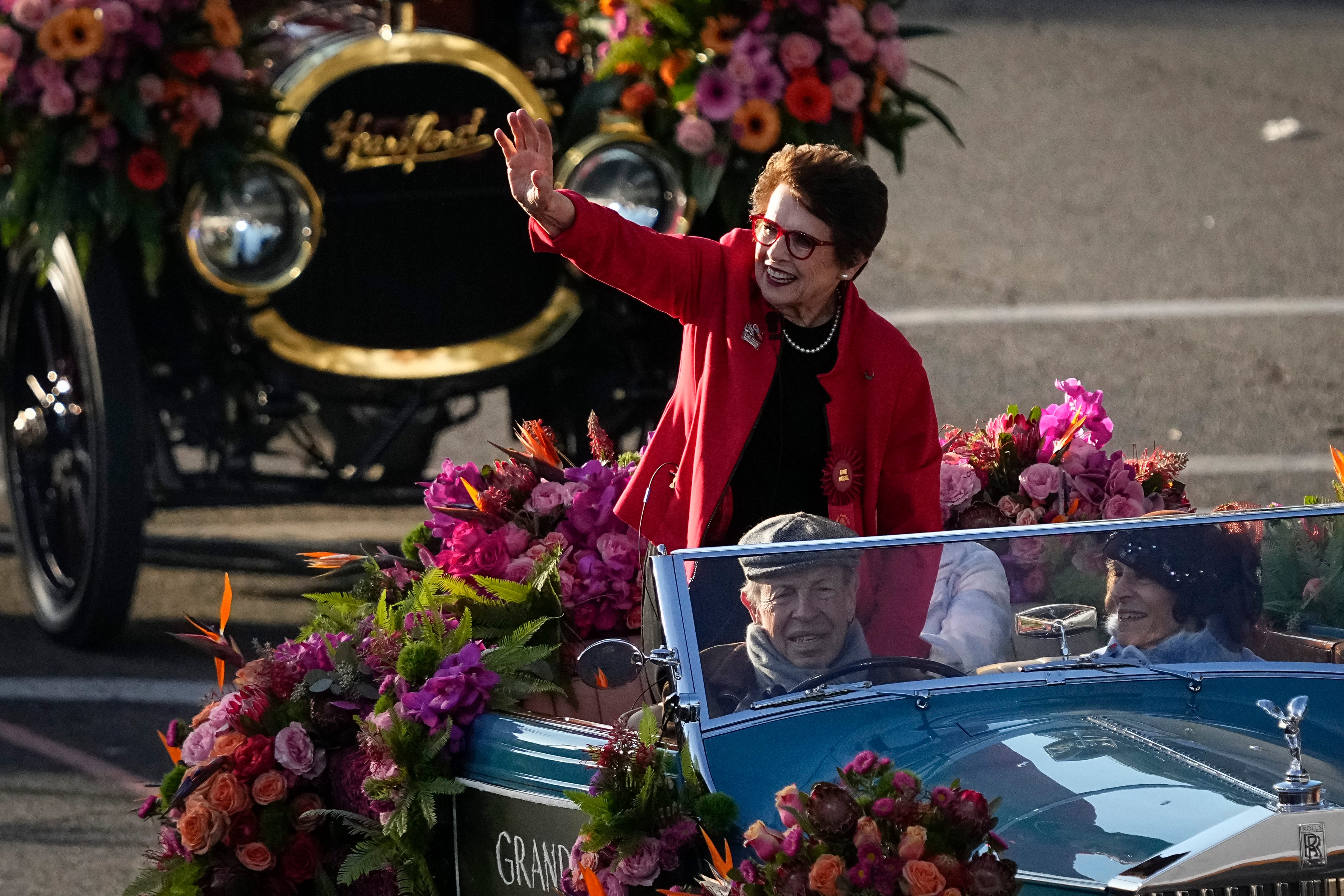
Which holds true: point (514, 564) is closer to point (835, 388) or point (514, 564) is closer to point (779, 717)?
point (835, 388)

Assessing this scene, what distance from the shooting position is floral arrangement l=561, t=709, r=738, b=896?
2523 mm

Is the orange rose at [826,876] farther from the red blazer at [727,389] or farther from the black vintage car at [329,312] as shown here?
the black vintage car at [329,312]

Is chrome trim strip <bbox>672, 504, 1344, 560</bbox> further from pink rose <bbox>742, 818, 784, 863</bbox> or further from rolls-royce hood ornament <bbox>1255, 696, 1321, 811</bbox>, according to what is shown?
pink rose <bbox>742, 818, 784, 863</bbox>

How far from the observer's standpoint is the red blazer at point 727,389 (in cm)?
331

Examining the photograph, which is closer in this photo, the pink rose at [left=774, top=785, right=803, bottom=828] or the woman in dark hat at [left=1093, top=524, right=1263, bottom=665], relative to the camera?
the pink rose at [left=774, top=785, right=803, bottom=828]

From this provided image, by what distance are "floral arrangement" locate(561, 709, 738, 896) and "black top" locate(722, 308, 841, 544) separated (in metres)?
0.80

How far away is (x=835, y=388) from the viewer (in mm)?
3371

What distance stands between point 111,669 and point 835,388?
3050 millimetres

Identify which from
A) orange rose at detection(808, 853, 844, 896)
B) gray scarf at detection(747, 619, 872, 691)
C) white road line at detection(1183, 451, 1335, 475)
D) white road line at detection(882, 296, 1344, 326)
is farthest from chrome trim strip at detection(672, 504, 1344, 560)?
white road line at detection(882, 296, 1344, 326)

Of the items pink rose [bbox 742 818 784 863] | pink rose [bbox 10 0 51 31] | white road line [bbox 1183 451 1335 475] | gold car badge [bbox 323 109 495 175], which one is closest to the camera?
pink rose [bbox 742 818 784 863]

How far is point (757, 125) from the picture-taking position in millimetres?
5414

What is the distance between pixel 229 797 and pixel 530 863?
0.54 m

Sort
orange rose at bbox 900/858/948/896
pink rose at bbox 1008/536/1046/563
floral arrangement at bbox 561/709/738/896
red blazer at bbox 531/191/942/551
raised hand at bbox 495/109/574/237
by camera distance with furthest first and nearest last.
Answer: red blazer at bbox 531/191/942/551 → raised hand at bbox 495/109/574/237 → pink rose at bbox 1008/536/1046/563 → floral arrangement at bbox 561/709/738/896 → orange rose at bbox 900/858/948/896

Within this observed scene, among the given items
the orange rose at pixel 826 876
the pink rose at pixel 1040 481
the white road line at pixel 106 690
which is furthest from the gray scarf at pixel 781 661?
the white road line at pixel 106 690
